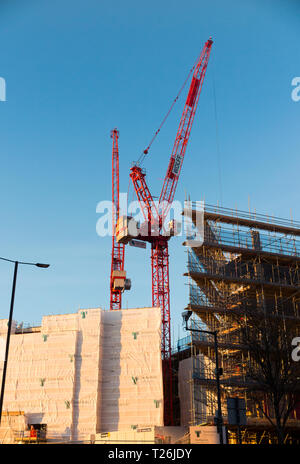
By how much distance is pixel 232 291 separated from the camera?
55219 millimetres

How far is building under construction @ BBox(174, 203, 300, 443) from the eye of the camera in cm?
4847

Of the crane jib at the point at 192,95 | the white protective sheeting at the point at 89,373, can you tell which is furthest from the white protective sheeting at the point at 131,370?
the crane jib at the point at 192,95

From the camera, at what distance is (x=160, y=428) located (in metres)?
44.4

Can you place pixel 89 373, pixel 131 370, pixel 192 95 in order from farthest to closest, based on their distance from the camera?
1. pixel 192 95
2. pixel 131 370
3. pixel 89 373

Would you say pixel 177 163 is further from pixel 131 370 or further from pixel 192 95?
pixel 131 370

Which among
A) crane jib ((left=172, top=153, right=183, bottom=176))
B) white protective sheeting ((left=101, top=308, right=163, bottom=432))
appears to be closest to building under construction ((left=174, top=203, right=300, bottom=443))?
white protective sheeting ((left=101, top=308, right=163, bottom=432))

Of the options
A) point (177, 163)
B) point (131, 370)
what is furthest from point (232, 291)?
point (177, 163)

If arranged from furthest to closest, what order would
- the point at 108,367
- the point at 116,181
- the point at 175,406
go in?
the point at 116,181 < the point at 175,406 < the point at 108,367

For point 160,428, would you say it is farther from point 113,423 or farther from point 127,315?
point 127,315

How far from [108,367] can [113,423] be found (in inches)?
222

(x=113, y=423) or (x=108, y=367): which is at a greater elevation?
(x=108, y=367)

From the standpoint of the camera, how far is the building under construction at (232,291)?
48469mm
